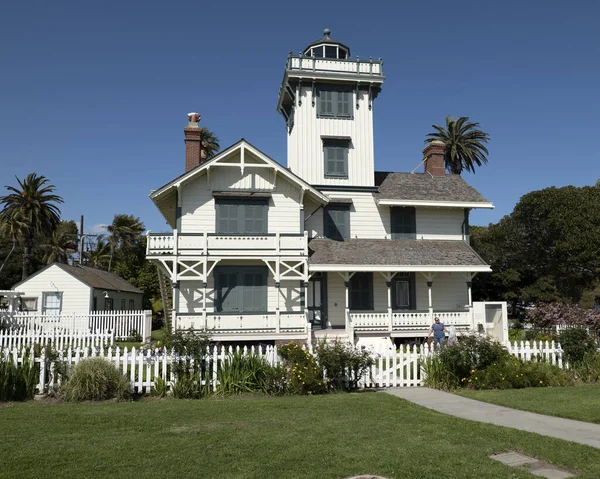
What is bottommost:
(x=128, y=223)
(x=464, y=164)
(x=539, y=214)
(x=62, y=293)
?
(x=62, y=293)

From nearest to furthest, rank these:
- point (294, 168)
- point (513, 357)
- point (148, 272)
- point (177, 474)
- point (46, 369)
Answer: point (177, 474), point (46, 369), point (513, 357), point (294, 168), point (148, 272)

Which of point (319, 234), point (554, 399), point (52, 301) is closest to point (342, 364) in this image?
point (554, 399)

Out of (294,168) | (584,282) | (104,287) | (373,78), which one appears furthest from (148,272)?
(584,282)

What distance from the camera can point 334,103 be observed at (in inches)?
1032

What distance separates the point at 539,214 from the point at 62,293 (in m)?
29.3

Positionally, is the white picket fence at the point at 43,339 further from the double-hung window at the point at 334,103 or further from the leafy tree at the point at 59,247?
the leafy tree at the point at 59,247

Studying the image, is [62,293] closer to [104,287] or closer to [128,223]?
[104,287]

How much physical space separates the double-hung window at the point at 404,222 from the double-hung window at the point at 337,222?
88.3 inches

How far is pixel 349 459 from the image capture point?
6797 mm

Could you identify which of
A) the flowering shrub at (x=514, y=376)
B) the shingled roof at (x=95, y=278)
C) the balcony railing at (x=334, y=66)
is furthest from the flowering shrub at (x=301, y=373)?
the shingled roof at (x=95, y=278)

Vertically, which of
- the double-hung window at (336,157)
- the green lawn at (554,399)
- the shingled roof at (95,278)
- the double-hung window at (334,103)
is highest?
the double-hung window at (334,103)

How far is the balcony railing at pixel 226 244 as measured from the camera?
20.8 m

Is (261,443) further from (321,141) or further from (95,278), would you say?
(95,278)

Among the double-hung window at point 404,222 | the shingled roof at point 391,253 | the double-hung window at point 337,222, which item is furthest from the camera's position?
the double-hung window at point 404,222
